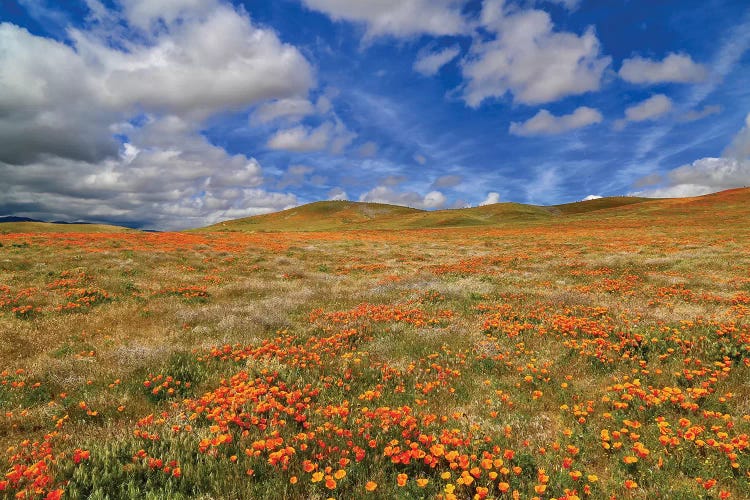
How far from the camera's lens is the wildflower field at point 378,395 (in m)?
4.36

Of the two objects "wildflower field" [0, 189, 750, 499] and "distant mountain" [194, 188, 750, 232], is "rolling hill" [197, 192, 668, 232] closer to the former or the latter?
"distant mountain" [194, 188, 750, 232]

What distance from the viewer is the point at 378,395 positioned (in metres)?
6.21

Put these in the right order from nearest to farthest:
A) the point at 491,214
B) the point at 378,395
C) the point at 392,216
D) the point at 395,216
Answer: the point at 378,395 → the point at 491,214 → the point at 395,216 → the point at 392,216

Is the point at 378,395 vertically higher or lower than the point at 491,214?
lower

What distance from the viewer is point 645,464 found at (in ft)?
15.5

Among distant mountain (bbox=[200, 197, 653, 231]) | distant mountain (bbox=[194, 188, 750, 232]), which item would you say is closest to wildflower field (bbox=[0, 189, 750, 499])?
distant mountain (bbox=[194, 188, 750, 232])

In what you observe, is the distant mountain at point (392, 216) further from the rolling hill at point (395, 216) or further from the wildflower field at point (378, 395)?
the wildflower field at point (378, 395)

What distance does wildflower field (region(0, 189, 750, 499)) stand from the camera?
4.36 m

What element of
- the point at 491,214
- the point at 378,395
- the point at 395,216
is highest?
the point at 395,216

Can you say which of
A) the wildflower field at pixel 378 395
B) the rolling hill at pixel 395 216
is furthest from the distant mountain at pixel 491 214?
the wildflower field at pixel 378 395

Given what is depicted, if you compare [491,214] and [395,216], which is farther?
[395,216]

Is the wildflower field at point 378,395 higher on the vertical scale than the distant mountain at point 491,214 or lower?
lower

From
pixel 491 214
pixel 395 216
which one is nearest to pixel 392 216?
pixel 395 216

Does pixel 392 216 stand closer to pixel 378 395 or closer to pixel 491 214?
pixel 491 214
